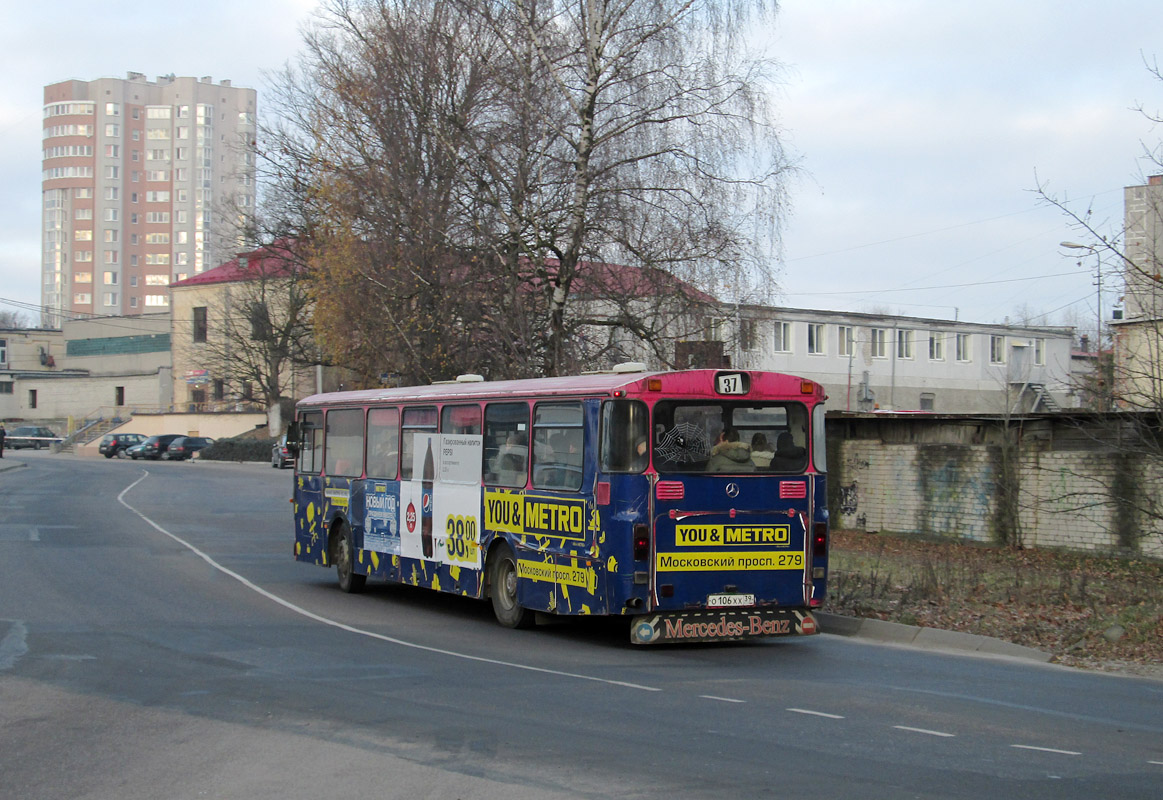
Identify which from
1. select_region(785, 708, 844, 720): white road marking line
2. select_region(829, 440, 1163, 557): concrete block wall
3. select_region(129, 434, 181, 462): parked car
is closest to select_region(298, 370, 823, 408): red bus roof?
select_region(785, 708, 844, 720): white road marking line

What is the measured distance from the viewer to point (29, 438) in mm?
89188

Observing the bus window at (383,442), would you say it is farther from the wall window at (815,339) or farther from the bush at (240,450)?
the bush at (240,450)

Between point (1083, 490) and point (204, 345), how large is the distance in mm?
69446

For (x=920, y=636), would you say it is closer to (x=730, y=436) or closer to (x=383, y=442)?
(x=730, y=436)

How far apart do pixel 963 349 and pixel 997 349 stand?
249cm

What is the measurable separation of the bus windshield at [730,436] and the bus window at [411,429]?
13.5ft

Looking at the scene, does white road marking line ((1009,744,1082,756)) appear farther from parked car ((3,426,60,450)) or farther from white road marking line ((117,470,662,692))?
parked car ((3,426,60,450))

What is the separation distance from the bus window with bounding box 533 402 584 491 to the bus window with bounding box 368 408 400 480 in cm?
359

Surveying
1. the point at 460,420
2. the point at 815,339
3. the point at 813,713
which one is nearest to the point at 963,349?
the point at 815,339

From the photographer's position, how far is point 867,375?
2566 inches

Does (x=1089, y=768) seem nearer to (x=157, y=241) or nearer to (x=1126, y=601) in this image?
(x=1126, y=601)

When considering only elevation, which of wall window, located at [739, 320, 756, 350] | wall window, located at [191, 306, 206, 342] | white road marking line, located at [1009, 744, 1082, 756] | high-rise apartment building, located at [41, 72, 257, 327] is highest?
high-rise apartment building, located at [41, 72, 257, 327]

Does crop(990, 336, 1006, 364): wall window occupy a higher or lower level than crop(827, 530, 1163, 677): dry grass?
higher

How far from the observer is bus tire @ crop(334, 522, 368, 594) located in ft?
56.1
